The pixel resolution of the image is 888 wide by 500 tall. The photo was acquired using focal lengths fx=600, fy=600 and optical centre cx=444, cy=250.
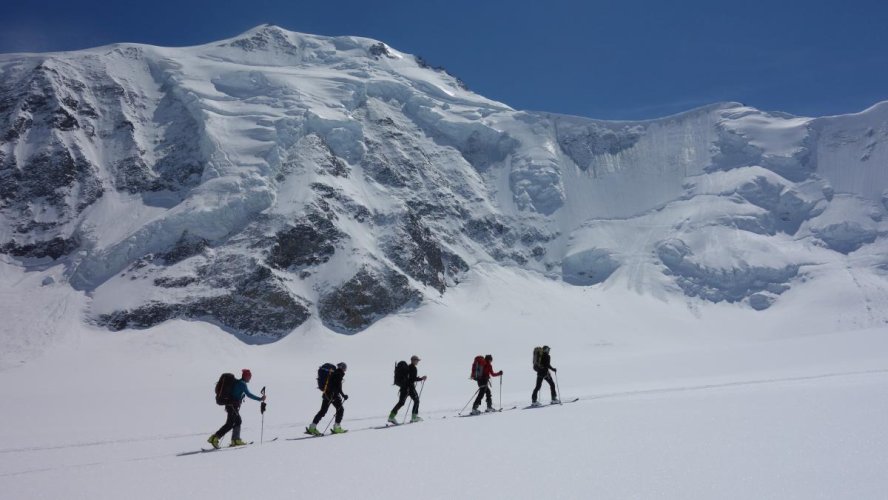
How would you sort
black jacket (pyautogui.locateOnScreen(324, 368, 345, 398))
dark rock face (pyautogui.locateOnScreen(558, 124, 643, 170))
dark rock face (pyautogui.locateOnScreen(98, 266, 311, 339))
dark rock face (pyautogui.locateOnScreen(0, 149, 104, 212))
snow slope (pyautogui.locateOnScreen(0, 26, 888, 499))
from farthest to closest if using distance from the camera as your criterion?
1. dark rock face (pyautogui.locateOnScreen(558, 124, 643, 170))
2. dark rock face (pyautogui.locateOnScreen(0, 149, 104, 212))
3. dark rock face (pyautogui.locateOnScreen(98, 266, 311, 339))
4. black jacket (pyautogui.locateOnScreen(324, 368, 345, 398))
5. snow slope (pyautogui.locateOnScreen(0, 26, 888, 499))

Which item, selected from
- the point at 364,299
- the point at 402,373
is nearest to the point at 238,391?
the point at 402,373

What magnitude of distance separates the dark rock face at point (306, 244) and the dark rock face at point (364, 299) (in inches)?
193

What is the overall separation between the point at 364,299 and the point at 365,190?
1851 centimetres

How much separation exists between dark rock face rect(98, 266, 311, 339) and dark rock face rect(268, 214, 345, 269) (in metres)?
2.94

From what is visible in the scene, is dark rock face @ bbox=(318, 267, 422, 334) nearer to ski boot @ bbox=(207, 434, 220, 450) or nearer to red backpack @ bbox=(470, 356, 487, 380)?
red backpack @ bbox=(470, 356, 487, 380)

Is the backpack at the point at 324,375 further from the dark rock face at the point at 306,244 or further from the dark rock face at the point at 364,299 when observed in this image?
the dark rock face at the point at 306,244

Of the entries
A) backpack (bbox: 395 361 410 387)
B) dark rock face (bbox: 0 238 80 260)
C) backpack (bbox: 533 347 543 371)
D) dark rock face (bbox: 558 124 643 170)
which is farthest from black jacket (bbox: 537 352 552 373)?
dark rock face (bbox: 558 124 643 170)

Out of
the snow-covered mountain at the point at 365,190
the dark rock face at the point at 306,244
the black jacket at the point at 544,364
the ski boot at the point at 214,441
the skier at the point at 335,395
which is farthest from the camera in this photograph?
the dark rock face at the point at 306,244

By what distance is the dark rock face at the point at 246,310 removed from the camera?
2221 inches

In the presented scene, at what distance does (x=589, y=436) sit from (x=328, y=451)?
4.40m

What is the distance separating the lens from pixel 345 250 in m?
66.8

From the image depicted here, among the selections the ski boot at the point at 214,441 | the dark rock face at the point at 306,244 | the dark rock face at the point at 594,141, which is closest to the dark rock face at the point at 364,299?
the dark rock face at the point at 306,244

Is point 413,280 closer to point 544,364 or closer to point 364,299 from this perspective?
point 364,299

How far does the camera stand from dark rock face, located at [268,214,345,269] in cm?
6425
